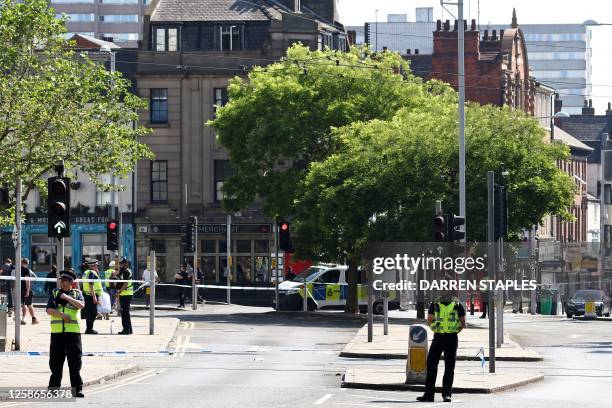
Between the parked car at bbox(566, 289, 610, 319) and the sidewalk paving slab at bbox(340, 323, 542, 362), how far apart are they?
966 inches

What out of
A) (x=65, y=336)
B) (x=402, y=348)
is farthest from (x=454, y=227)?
(x=65, y=336)

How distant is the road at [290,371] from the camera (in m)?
21.3

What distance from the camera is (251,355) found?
31.4 m

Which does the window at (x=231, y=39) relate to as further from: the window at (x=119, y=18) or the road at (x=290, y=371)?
the window at (x=119, y=18)

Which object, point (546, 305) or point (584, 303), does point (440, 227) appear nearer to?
point (584, 303)

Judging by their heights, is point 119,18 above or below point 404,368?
above

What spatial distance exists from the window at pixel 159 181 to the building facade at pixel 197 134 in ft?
0.16

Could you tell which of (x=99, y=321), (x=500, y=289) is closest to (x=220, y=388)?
(x=500, y=289)

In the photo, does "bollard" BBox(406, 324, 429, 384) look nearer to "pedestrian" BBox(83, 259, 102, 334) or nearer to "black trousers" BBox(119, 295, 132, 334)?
"black trousers" BBox(119, 295, 132, 334)

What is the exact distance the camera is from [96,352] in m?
30.1

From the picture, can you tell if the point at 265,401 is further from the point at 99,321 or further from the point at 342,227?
the point at 342,227

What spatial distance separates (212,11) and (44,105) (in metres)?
34.4

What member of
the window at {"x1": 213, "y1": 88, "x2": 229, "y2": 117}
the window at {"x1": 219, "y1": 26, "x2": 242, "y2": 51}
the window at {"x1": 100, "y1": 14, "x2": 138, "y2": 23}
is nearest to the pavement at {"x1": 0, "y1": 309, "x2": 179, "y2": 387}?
the window at {"x1": 213, "y1": 88, "x2": 229, "y2": 117}

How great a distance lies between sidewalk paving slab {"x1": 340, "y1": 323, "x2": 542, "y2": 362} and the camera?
31.2 m
